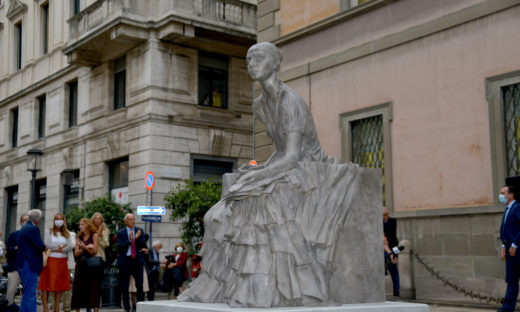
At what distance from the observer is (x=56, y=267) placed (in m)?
11.8

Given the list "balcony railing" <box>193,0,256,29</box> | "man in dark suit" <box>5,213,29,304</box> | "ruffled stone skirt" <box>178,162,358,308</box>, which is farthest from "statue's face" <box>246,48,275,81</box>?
"balcony railing" <box>193,0,256,29</box>

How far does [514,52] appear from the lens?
11.5 metres

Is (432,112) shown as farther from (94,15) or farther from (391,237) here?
(94,15)

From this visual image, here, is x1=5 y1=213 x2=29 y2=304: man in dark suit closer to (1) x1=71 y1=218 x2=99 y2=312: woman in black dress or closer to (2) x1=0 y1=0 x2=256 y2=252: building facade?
(1) x1=71 y1=218 x2=99 y2=312: woman in black dress

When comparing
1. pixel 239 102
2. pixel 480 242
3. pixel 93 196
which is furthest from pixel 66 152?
pixel 480 242

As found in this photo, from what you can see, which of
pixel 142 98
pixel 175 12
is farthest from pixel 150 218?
pixel 175 12

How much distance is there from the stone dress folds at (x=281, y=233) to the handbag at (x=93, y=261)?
18.3 feet

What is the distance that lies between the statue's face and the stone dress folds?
10.3 inches

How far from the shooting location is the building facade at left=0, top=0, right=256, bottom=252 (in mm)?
22922

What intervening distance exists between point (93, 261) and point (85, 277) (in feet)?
1.04

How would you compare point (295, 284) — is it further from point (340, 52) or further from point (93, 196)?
point (93, 196)

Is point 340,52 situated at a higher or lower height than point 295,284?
higher

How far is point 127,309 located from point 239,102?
1405 centimetres

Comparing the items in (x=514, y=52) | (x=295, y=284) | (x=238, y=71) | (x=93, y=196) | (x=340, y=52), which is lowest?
(x=295, y=284)
